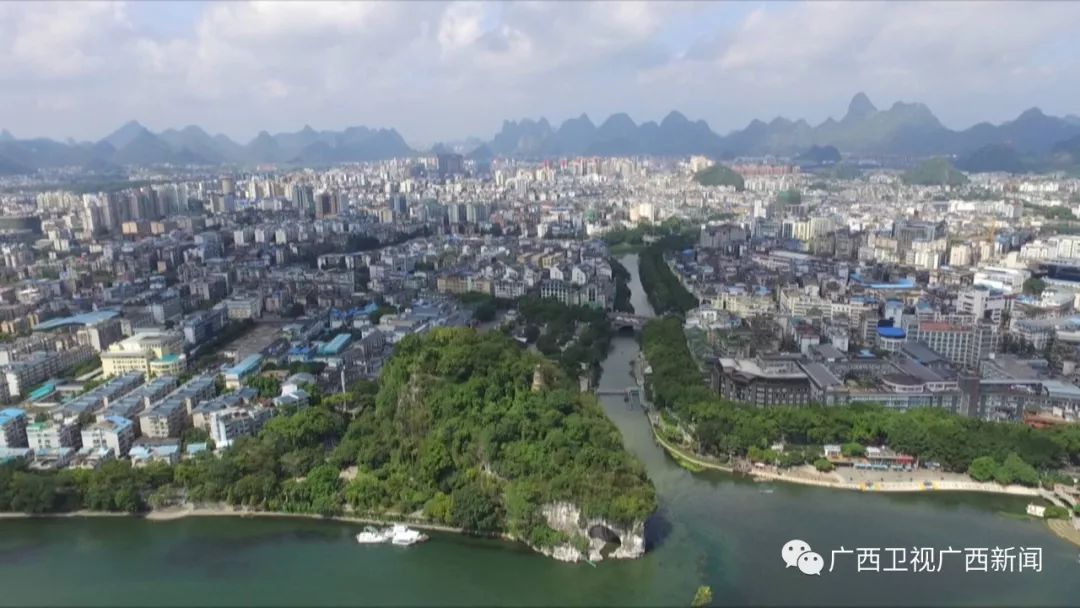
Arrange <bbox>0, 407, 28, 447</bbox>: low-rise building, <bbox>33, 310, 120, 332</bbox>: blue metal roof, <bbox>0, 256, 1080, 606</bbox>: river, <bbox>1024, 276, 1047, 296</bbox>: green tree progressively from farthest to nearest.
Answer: <bbox>1024, 276, 1047, 296</bbox>: green tree, <bbox>33, 310, 120, 332</bbox>: blue metal roof, <bbox>0, 407, 28, 447</bbox>: low-rise building, <bbox>0, 256, 1080, 606</bbox>: river

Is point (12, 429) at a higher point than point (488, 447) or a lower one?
lower

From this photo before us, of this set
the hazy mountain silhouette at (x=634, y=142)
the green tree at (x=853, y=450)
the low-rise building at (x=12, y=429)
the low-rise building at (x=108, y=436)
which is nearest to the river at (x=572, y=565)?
the green tree at (x=853, y=450)

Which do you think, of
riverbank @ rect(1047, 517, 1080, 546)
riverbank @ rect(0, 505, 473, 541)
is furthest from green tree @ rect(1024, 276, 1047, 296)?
riverbank @ rect(0, 505, 473, 541)

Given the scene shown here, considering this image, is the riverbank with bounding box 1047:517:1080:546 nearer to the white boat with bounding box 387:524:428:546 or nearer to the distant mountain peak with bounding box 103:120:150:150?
the white boat with bounding box 387:524:428:546

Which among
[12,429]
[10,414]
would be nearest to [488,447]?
[12,429]

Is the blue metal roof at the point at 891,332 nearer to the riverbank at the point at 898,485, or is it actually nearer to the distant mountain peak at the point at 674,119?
the riverbank at the point at 898,485

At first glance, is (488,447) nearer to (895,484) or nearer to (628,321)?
(895,484)

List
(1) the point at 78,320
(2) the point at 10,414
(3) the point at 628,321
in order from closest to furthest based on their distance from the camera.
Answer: (2) the point at 10,414 < (1) the point at 78,320 < (3) the point at 628,321
